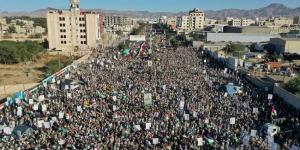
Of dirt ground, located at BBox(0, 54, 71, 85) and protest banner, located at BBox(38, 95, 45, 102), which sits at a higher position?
protest banner, located at BBox(38, 95, 45, 102)

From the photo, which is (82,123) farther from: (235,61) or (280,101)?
(235,61)

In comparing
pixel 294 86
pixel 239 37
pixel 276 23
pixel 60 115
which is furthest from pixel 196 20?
pixel 60 115

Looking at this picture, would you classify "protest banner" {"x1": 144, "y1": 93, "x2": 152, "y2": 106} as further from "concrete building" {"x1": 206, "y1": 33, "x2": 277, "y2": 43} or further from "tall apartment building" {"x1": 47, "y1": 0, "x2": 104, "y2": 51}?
"concrete building" {"x1": 206, "y1": 33, "x2": 277, "y2": 43}

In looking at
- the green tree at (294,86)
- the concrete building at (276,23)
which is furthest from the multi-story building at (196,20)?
the green tree at (294,86)

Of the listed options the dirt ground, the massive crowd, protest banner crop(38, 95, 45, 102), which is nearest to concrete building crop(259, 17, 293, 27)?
the dirt ground

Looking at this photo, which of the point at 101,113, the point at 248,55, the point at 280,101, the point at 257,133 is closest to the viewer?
the point at 257,133

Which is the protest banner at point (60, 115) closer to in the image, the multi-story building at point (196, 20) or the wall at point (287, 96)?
the wall at point (287, 96)

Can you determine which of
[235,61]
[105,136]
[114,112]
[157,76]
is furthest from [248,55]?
[105,136]
